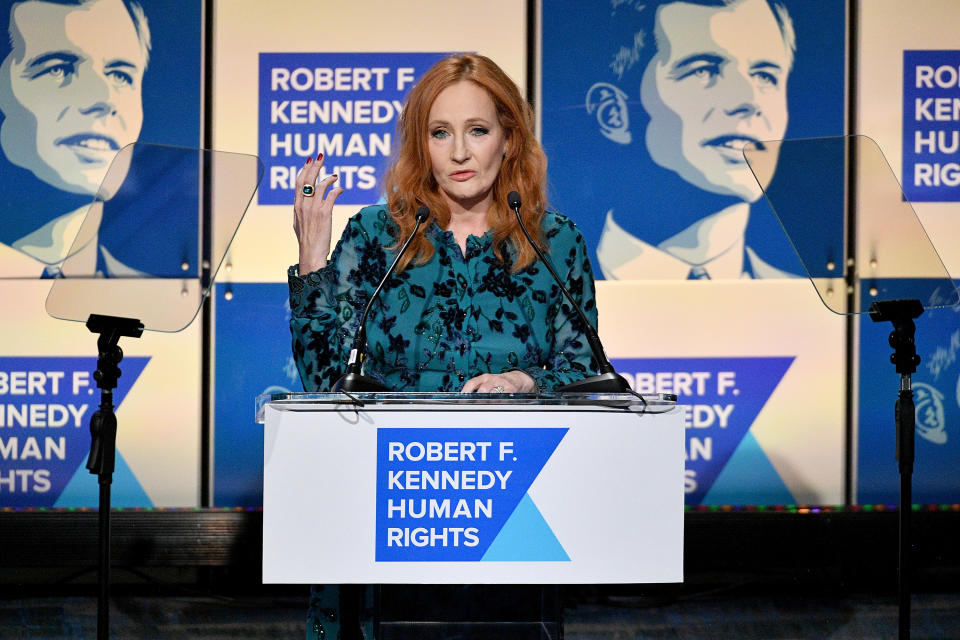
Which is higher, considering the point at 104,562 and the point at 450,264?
the point at 450,264

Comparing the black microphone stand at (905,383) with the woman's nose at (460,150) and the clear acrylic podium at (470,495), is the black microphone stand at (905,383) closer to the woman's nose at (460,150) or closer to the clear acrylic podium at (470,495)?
the woman's nose at (460,150)

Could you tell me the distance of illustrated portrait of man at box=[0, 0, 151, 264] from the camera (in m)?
4.05

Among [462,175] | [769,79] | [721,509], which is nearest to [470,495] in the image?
[462,175]

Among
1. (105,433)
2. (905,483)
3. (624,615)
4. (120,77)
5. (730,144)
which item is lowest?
(624,615)

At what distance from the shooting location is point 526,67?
412 centimetres

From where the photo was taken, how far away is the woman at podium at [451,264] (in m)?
2.39

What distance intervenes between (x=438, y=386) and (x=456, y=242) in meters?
0.41

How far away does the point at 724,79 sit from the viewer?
4.09 m

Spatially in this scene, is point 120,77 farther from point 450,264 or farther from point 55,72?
point 450,264

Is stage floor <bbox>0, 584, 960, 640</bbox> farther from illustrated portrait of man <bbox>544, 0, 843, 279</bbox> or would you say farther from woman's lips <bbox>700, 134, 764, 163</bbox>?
woman's lips <bbox>700, 134, 764, 163</bbox>

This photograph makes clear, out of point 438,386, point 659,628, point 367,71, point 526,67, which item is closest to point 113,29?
point 367,71

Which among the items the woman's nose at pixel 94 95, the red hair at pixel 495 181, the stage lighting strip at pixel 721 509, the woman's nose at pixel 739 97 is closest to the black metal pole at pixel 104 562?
the red hair at pixel 495 181

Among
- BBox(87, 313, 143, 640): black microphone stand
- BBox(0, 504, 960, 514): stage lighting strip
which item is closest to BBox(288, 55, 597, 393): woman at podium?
BBox(87, 313, 143, 640): black microphone stand

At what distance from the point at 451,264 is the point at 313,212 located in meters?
0.41
